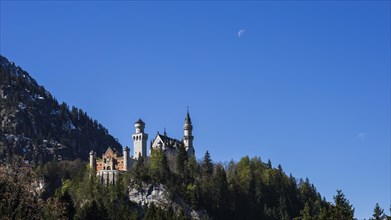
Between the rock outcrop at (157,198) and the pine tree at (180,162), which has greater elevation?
the pine tree at (180,162)

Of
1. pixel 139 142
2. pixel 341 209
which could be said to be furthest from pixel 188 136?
pixel 341 209

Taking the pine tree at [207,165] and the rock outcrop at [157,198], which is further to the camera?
the pine tree at [207,165]

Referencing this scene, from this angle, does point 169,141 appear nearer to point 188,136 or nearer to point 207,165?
point 188,136

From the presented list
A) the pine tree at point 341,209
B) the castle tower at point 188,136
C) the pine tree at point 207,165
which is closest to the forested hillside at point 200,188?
the pine tree at point 207,165

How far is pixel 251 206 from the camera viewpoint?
15050 cm

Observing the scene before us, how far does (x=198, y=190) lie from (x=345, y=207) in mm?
72701

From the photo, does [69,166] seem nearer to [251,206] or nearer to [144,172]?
[144,172]

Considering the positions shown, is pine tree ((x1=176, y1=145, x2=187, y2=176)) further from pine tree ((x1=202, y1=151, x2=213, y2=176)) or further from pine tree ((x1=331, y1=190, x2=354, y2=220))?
pine tree ((x1=331, y1=190, x2=354, y2=220))

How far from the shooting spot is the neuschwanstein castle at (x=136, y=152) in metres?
153

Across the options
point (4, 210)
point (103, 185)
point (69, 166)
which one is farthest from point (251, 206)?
point (4, 210)

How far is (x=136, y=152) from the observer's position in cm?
16600

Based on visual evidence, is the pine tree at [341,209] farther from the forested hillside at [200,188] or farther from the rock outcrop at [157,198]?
the rock outcrop at [157,198]

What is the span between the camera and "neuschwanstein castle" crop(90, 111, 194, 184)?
153000 mm

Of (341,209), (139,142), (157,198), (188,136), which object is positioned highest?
(188,136)
